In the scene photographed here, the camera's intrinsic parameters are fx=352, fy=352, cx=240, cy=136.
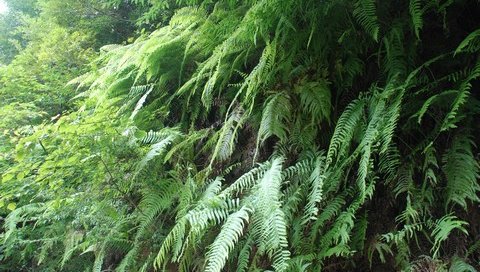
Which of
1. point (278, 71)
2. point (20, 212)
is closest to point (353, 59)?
point (278, 71)

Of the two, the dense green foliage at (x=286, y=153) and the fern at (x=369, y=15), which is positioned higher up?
the fern at (x=369, y=15)

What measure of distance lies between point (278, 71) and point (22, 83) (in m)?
3.25

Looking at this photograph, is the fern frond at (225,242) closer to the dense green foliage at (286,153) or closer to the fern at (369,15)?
the dense green foliage at (286,153)

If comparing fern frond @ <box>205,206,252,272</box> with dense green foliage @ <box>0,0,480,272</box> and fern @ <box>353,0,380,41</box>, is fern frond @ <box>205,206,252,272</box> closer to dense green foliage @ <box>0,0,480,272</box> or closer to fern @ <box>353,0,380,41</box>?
dense green foliage @ <box>0,0,480,272</box>

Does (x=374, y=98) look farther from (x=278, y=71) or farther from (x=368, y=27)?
(x=278, y=71)

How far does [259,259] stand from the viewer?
6.19ft

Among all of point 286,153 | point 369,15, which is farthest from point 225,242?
point 369,15

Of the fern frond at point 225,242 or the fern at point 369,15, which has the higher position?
the fern at point 369,15

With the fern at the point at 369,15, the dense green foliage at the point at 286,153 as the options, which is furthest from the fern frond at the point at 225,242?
the fern at the point at 369,15

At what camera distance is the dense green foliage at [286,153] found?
1571 mm

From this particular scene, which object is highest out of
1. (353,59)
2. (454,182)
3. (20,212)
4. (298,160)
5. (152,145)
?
(353,59)

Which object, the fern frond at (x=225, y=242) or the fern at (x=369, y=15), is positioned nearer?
the fern frond at (x=225, y=242)

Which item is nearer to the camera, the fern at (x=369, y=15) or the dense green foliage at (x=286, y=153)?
the dense green foliage at (x=286, y=153)

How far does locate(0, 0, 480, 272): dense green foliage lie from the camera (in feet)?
5.16
